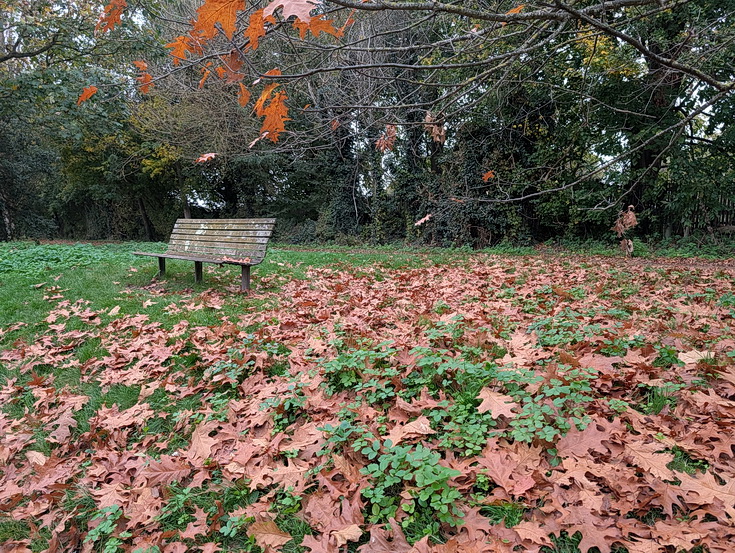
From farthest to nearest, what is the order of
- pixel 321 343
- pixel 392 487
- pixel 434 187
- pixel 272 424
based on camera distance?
pixel 434 187
pixel 321 343
pixel 272 424
pixel 392 487

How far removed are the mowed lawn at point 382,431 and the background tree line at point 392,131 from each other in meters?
1.40

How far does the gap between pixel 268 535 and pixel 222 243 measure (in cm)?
485

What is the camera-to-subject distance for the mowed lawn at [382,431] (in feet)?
5.08

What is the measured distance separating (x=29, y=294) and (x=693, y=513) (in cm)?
714

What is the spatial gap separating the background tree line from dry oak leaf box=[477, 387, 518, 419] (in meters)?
1.81

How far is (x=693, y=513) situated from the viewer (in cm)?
142

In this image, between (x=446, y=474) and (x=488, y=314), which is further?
(x=488, y=314)

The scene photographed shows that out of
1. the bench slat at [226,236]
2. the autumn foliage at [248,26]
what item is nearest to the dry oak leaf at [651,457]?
the autumn foliage at [248,26]

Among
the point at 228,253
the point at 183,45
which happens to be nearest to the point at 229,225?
the point at 228,253

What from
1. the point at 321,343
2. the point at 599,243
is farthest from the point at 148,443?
the point at 599,243

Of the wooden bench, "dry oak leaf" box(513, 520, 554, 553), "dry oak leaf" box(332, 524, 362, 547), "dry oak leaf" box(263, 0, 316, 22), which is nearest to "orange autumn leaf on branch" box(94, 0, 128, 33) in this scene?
"dry oak leaf" box(263, 0, 316, 22)

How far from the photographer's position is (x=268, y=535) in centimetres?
163

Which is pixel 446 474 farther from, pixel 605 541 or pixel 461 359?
pixel 461 359

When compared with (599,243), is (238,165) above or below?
above
